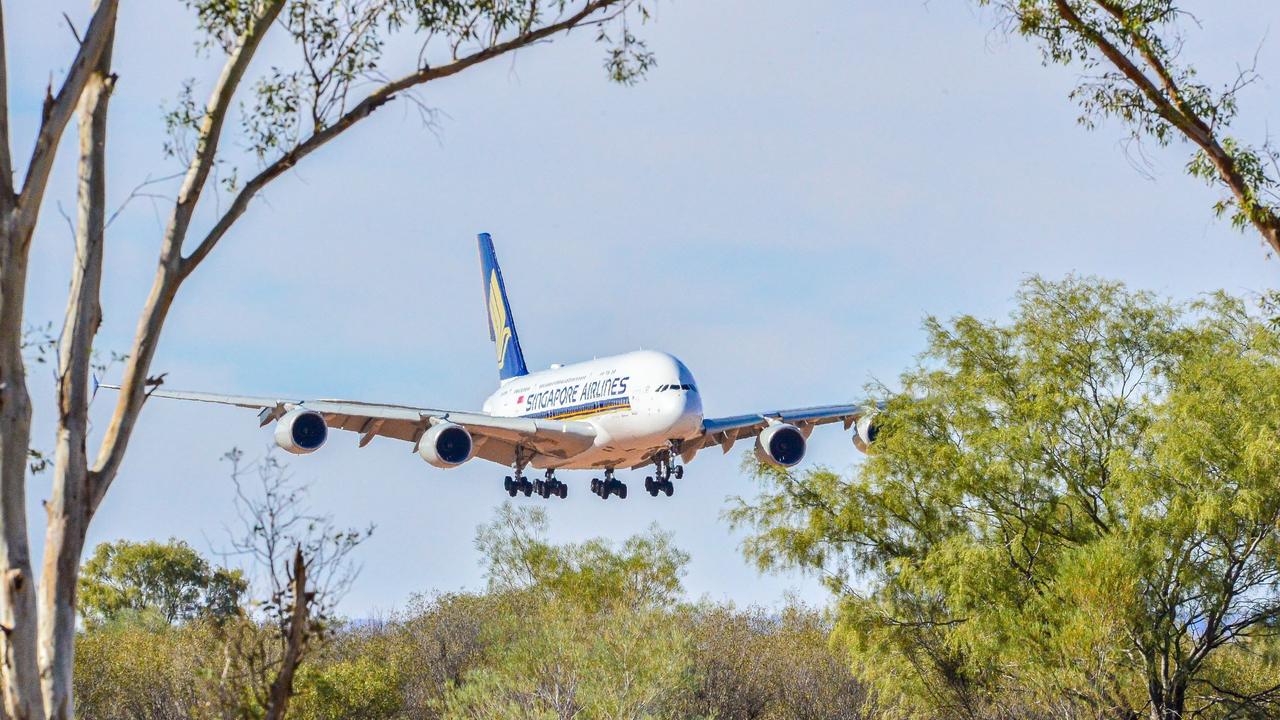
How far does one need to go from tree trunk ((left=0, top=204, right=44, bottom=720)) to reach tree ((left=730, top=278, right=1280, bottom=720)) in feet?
61.8

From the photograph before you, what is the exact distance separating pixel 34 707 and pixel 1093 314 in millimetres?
23225

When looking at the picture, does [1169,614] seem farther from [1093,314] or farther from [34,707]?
[34,707]

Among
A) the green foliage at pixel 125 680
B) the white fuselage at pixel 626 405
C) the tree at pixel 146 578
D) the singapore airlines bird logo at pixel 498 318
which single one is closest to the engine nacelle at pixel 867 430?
the white fuselage at pixel 626 405

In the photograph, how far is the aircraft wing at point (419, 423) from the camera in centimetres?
3781

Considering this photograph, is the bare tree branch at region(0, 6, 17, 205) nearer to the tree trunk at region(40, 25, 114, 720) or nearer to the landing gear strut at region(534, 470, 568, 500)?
the tree trunk at region(40, 25, 114, 720)

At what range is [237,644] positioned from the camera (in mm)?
8523

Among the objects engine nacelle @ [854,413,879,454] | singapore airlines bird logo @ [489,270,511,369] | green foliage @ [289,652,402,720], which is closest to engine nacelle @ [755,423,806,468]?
engine nacelle @ [854,413,879,454]

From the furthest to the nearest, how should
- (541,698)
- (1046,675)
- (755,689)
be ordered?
(755,689)
(541,698)
(1046,675)

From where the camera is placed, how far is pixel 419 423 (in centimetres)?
3906

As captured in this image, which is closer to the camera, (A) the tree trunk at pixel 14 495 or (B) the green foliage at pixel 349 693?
(A) the tree trunk at pixel 14 495

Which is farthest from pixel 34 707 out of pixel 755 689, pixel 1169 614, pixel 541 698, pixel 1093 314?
pixel 755 689

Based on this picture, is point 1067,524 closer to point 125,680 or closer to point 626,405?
point 626,405

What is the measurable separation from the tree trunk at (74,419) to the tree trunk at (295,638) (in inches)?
56.1

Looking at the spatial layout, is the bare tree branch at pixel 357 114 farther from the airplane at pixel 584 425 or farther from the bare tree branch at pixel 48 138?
the airplane at pixel 584 425
